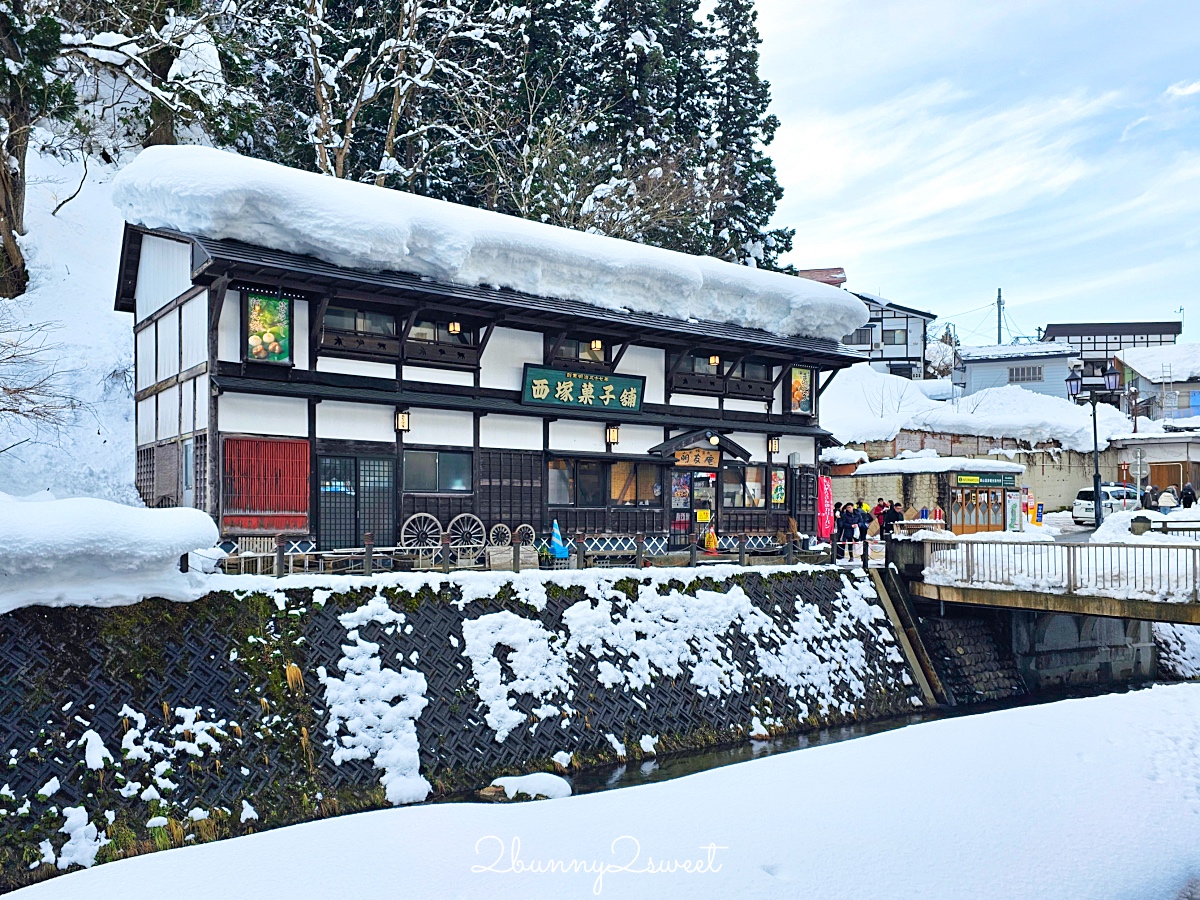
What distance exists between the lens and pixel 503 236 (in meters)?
20.9

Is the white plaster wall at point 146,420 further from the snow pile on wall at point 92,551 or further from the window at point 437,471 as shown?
the snow pile on wall at point 92,551

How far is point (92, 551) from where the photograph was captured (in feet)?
40.4

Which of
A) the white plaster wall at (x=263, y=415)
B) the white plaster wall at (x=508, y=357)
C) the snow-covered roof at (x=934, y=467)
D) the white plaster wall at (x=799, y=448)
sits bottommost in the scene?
the snow-covered roof at (x=934, y=467)

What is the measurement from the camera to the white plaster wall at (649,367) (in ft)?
78.5

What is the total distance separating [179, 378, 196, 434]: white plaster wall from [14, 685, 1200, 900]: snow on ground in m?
10.9

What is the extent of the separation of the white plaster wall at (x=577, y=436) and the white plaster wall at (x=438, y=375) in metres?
2.55

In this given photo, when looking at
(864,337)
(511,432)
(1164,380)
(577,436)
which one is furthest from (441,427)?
(1164,380)

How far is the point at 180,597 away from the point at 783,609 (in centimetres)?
1247

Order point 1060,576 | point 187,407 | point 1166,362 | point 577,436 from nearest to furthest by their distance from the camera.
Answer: point 1060,576 → point 187,407 → point 577,436 → point 1166,362

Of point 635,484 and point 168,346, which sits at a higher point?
point 168,346

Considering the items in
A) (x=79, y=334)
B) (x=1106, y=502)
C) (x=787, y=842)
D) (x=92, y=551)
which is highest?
(x=79, y=334)

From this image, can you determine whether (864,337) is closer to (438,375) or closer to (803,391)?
(803,391)

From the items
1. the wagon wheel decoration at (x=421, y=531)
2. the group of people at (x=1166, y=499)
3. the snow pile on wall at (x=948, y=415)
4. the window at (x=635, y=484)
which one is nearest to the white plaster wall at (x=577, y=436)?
the window at (x=635, y=484)

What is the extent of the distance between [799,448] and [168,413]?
55.6 feet
